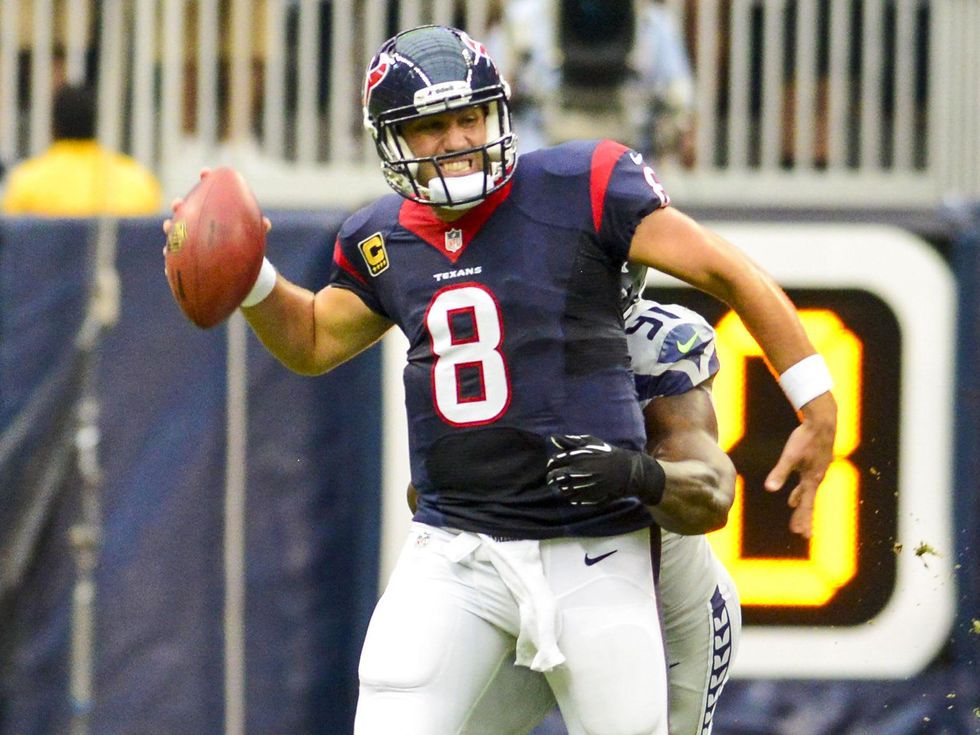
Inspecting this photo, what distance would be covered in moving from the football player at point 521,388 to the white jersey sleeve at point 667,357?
0.48 ft

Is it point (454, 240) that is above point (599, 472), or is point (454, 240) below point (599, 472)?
above

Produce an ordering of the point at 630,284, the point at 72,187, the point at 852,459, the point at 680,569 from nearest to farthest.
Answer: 1. the point at 630,284
2. the point at 680,569
3. the point at 852,459
4. the point at 72,187

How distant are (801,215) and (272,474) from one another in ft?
5.82

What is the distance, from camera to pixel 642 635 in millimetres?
3594

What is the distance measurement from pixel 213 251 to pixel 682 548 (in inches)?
45.0

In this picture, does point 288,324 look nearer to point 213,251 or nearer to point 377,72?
point 213,251

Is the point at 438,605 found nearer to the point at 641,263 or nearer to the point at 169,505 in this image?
the point at 641,263

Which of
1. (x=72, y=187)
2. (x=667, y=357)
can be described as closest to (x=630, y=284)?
(x=667, y=357)

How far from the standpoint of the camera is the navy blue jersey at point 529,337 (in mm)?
3594

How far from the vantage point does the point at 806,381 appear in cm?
355

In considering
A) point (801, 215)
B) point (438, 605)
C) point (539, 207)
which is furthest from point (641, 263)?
point (801, 215)

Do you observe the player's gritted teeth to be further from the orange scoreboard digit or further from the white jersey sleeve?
the orange scoreboard digit

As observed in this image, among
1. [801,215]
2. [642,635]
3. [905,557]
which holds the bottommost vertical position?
[905,557]

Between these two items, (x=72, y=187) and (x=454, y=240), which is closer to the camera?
(x=454, y=240)
